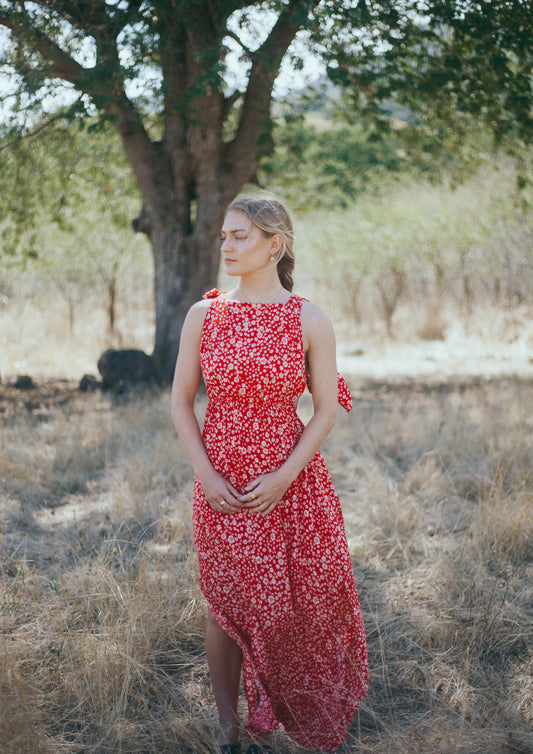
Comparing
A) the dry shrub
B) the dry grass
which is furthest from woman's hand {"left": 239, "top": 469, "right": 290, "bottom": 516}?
the dry shrub

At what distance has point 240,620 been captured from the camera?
2232 mm

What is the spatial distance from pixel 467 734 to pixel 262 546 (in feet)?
3.27

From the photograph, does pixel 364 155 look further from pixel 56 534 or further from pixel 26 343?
pixel 56 534

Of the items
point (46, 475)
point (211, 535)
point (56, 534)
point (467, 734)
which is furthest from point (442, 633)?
point (46, 475)

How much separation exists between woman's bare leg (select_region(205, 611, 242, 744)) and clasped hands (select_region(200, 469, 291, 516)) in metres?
0.43

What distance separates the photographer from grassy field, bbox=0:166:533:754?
7.95ft

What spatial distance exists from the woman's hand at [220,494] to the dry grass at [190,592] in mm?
786

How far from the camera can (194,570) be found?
3402mm

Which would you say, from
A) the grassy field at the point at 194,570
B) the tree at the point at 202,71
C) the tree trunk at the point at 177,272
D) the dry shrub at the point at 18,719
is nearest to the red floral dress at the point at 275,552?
the grassy field at the point at 194,570

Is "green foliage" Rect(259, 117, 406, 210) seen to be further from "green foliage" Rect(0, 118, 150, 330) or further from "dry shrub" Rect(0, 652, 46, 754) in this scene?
"dry shrub" Rect(0, 652, 46, 754)

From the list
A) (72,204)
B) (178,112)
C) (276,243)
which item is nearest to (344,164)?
(72,204)

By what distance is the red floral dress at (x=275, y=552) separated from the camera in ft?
7.12

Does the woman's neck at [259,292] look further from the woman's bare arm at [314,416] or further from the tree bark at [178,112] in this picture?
the tree bark at [178,112]

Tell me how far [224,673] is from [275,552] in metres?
0.48
